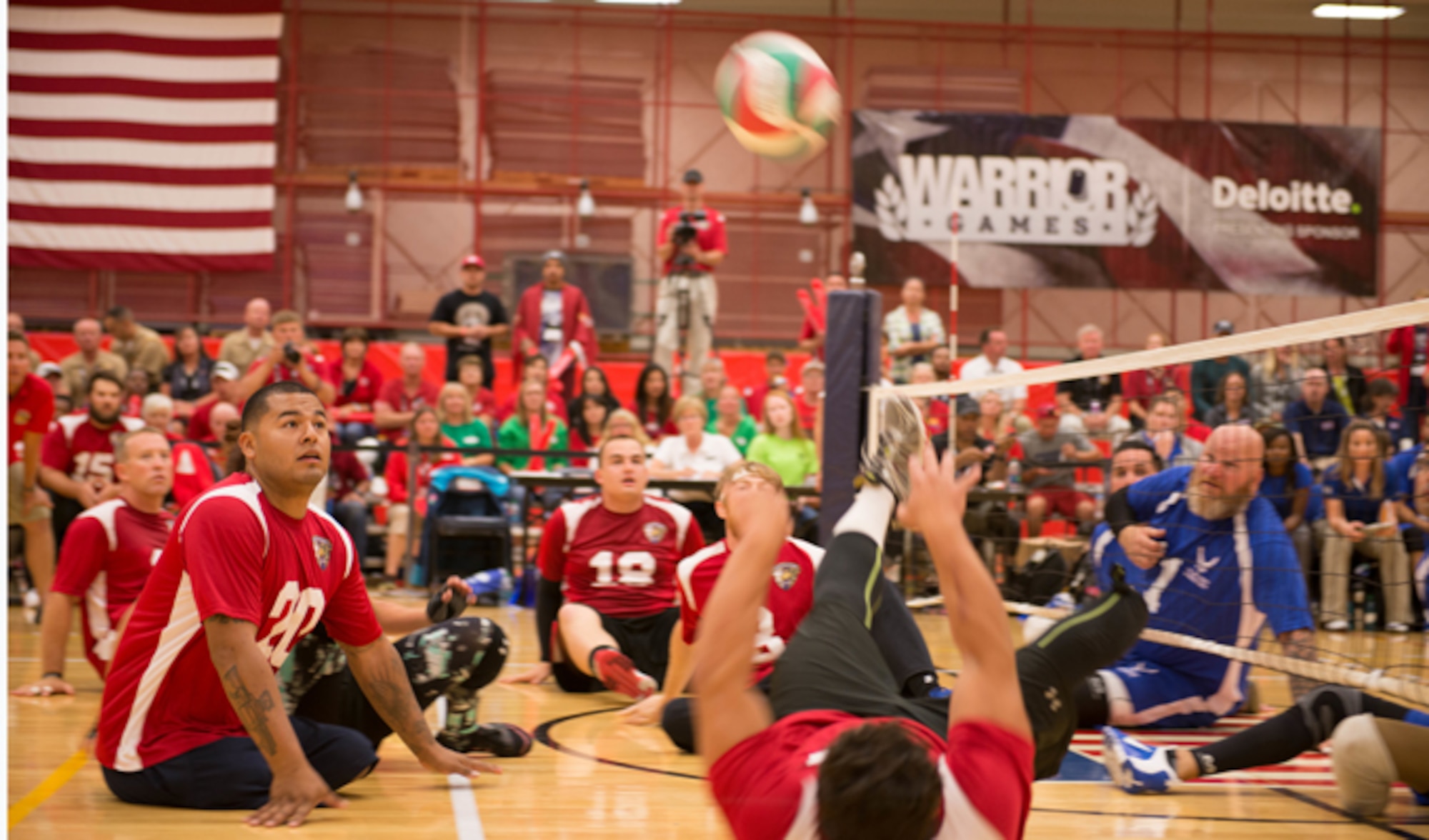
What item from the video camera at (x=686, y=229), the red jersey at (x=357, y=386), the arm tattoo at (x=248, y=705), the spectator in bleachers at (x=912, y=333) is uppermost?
the video camera at (x=686, y=229)

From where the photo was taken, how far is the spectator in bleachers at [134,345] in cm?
1212

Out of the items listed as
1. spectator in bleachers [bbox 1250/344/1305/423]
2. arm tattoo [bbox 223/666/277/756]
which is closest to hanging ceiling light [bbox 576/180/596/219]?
spectator in bleachers [bbox 1250/344/1305/423]

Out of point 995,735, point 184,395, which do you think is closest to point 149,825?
point 995,735

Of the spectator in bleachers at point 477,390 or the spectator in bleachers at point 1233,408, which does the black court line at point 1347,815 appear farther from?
the spectator in bleachers at point 477,390

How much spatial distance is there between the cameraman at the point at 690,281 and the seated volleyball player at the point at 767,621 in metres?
6.51

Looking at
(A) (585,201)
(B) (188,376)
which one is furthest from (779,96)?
(A) (585,201)

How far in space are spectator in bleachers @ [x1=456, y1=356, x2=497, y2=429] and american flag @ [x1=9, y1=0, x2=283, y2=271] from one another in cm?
585

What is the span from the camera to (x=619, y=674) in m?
5.58

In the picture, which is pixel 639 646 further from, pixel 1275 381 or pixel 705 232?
pixel 1275 381

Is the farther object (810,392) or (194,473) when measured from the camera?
(810,392)

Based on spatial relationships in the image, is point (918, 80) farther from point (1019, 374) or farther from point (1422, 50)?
point (1019, 374)

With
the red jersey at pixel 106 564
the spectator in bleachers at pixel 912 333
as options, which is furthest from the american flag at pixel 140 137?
the red jersey at pixel 106 564

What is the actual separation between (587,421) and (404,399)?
1760 mm

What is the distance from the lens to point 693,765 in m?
4.79
